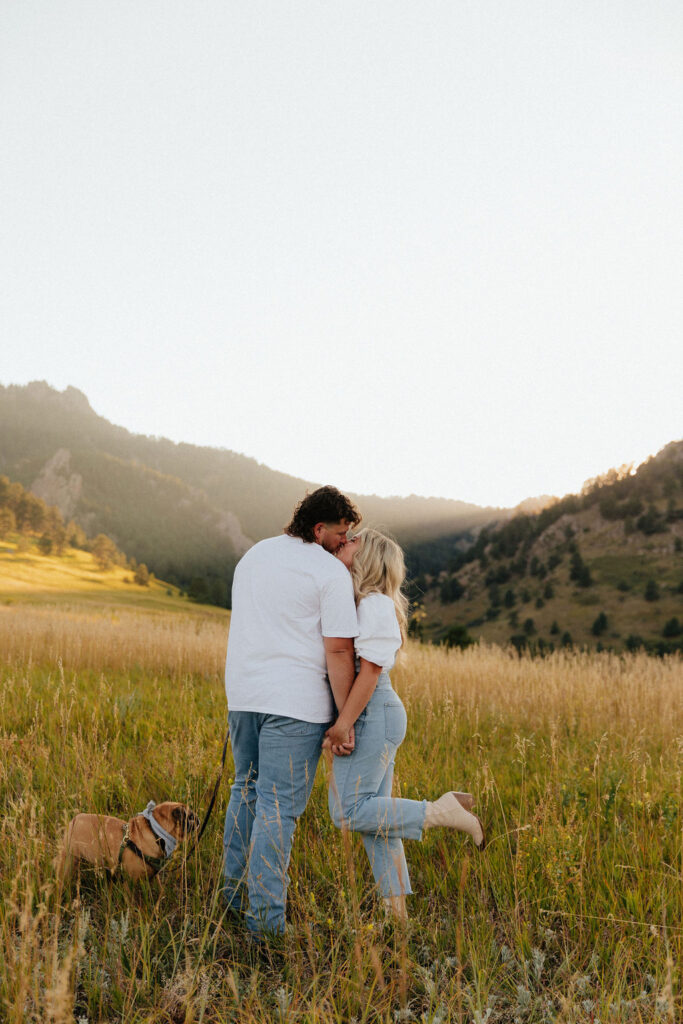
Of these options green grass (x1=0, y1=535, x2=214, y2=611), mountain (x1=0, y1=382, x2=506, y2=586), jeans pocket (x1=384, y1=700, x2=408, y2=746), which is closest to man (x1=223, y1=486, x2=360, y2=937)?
jeans pocket (x1=384, y1=700, x2=408, y2=746)

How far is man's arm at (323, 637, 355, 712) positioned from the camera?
2906mm

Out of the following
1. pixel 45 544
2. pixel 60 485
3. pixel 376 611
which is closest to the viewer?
pixel 376 611

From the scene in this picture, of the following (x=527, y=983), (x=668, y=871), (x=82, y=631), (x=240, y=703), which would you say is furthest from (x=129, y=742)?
(x=82, y=631)

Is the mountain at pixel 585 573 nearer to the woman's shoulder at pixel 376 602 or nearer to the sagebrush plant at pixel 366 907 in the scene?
the sagebrush plant at pixel 366 907

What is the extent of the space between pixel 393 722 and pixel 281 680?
25.3 inches

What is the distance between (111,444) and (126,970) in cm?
19590

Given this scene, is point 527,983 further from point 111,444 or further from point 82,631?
point 111,444

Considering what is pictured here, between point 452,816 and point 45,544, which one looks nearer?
point 452,816

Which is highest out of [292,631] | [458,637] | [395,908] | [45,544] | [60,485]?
[60,485]

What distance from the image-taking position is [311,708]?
9.47 feet

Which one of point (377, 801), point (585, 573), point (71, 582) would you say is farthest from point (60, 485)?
point (377, 801)

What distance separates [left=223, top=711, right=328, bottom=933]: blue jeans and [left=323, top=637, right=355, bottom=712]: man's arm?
0.20 metres

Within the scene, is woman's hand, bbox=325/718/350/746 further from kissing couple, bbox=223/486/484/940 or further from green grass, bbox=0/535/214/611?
green grass, bbox=0/535/214/611

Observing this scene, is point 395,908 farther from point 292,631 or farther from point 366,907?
point 292,631
